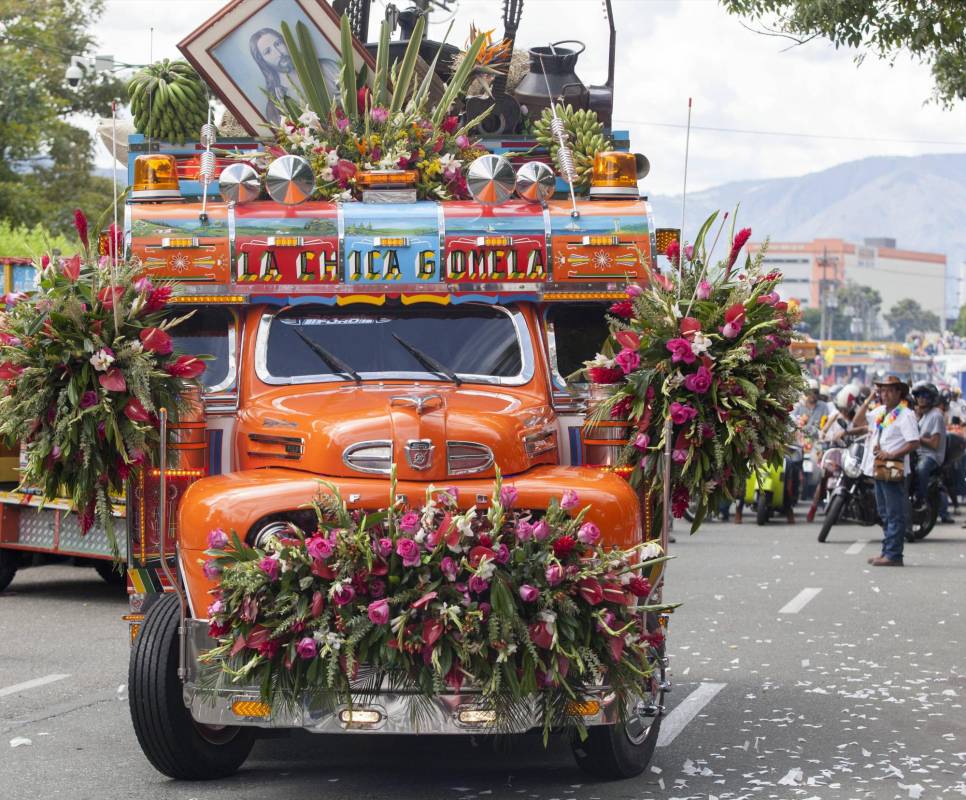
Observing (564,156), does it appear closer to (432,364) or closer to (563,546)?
(432,364)

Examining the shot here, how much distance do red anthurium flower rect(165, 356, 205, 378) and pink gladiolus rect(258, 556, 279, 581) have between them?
1.37 meters

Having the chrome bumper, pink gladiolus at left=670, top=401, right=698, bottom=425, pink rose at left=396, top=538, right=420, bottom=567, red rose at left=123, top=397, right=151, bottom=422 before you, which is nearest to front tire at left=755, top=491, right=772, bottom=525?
pink gladiolus at left=670, top=401, right=698, bottom=425

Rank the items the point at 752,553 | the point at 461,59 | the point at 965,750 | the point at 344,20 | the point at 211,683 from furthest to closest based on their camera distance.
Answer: the point at 752,553
the point at 461,59
the point at 344,20
the point at 965,750
the point at 211,683

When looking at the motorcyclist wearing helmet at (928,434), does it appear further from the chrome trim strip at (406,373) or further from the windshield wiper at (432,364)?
the windshield wiper at (432,364)

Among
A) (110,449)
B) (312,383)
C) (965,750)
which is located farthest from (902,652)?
(110,449)

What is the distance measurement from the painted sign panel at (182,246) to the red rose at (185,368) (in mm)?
929

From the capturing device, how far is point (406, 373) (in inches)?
332

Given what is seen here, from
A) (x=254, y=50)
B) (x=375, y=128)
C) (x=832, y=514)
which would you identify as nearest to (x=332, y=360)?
(x=375, y=128)

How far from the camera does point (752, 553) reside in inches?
752

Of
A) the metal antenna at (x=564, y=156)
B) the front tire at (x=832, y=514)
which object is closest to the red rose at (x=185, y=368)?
the metal antenna at (x=564, y=156)

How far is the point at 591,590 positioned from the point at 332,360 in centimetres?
226

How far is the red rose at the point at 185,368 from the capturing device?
7676 mm

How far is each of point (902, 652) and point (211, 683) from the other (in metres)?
6.26

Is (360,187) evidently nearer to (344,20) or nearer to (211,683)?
(344,20)
